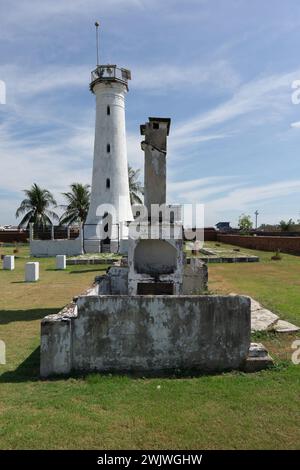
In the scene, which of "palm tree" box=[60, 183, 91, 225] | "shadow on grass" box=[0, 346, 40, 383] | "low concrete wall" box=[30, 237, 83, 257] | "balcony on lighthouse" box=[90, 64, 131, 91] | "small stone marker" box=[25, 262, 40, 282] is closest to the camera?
"shadow on grass" box=[0, 346, 40, 383]

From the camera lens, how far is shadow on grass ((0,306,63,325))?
7.76 m

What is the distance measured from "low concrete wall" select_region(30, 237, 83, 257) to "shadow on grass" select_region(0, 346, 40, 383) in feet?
62.5

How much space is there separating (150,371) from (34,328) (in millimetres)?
2989

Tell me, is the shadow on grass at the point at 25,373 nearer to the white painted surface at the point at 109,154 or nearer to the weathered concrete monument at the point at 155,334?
the weathered concrete monument at the point at 155,334

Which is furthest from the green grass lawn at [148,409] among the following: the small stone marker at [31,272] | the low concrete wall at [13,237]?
the low concrete wall at [13,237]

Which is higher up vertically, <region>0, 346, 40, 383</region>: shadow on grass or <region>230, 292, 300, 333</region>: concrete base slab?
<region>230, 292, 300, 333</region>: concrete base slab

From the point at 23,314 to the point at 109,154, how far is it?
19.8 m

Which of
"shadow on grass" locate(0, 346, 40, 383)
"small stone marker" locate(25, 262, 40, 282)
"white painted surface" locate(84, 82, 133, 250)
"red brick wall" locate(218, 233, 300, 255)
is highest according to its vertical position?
"white painted surface" locate(84, 82, 133, 250)

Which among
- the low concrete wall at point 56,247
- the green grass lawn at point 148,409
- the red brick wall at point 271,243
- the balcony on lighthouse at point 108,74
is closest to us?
the green grass lawn at point 148,409

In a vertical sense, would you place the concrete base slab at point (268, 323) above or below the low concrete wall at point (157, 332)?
below

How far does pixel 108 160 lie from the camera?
2672 cm

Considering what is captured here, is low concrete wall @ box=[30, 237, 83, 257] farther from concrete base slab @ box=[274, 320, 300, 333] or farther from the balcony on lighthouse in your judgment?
concrete base slab @ box=[274, 320, 300, 333]

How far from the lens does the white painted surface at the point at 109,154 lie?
26.5 meters

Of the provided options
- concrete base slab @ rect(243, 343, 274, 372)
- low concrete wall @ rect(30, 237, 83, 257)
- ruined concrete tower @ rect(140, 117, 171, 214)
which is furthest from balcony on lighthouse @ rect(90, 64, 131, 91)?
concrete base slab @ rect(243, 343, 274, 372)
